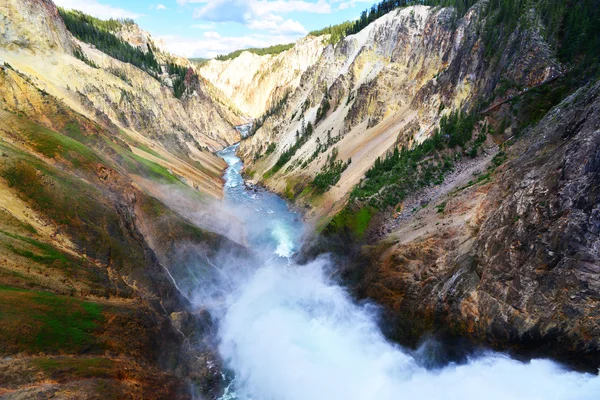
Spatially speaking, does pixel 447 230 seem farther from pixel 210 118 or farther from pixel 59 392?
pixel 210 118

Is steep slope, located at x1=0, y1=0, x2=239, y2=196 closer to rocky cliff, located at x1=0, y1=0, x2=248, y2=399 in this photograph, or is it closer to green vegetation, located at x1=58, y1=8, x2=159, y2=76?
green vegetation, located at x1=58, y1=8, x2=159, y2=76

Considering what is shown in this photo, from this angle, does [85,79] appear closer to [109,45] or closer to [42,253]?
[42,253]

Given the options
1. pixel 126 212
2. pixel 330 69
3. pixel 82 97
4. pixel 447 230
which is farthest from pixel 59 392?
pixel 330 69

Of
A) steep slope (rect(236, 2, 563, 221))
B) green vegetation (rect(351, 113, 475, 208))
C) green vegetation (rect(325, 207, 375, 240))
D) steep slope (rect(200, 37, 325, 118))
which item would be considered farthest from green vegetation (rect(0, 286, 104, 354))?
steep slope (rect(200, 37, 325, 118))

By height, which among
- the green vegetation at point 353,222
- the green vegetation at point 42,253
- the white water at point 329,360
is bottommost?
the white water at point 329,360

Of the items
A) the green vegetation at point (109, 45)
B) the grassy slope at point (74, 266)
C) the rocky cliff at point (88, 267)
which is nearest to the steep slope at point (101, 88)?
the green vegetation at point (109, 45)

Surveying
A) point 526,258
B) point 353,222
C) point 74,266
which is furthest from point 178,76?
point 526,258

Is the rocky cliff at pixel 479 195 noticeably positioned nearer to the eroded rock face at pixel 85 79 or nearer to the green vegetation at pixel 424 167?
the green vegetation at pixel 424 167
